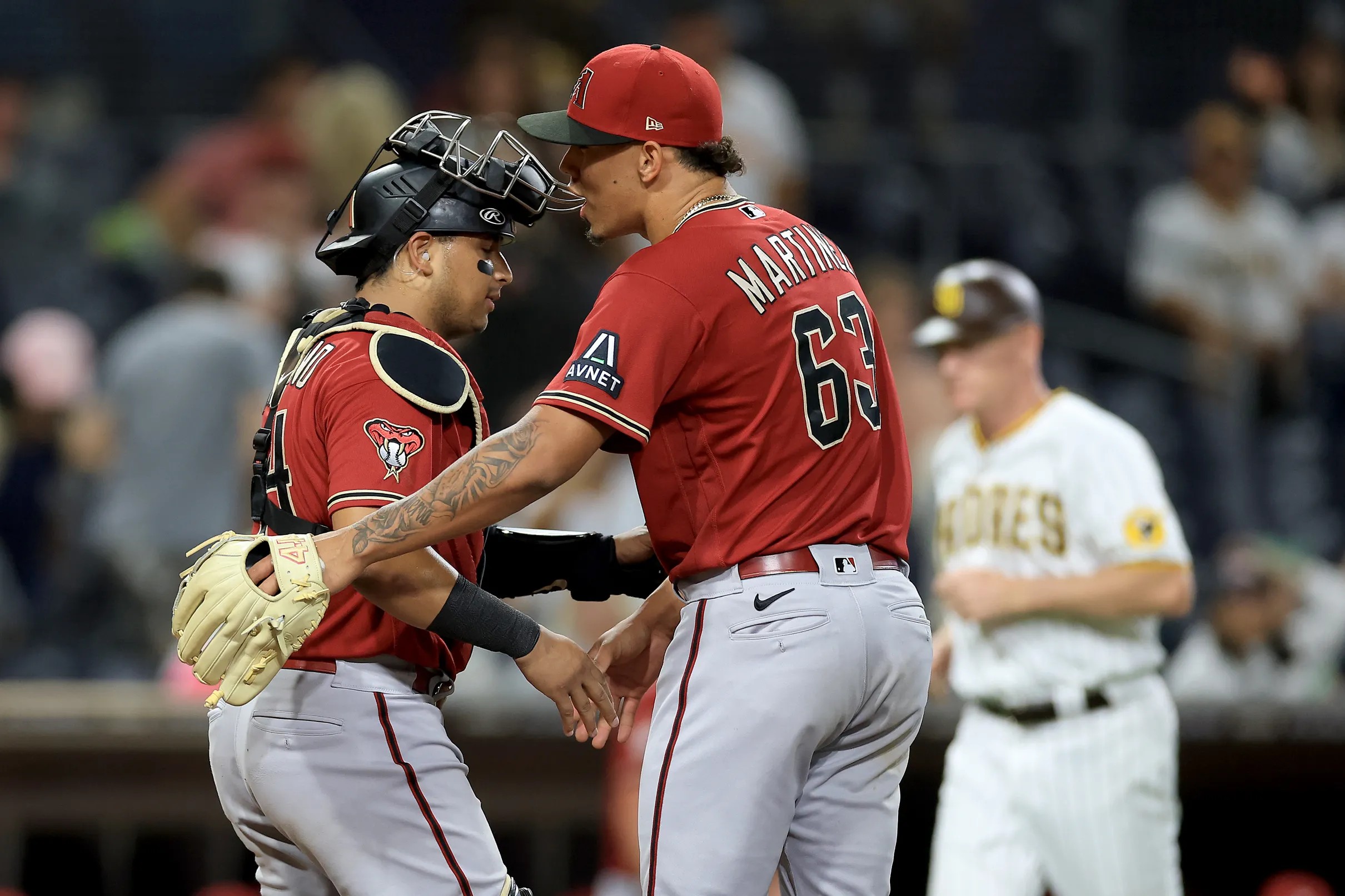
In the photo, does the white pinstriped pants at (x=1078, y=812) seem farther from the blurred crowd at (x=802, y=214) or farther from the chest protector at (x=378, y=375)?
the chest protector at (x=378, y=375)

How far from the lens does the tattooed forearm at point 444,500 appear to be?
124 inches

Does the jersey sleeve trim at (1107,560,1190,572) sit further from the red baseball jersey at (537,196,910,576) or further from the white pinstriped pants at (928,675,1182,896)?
the red baseball jersey at (537,196,910,576)

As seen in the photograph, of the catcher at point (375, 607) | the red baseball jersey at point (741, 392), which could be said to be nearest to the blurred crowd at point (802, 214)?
the catcher at point (375, 607)

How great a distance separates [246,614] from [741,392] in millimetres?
1059

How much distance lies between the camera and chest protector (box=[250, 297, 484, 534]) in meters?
3.36

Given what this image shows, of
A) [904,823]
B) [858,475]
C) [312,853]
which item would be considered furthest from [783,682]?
[904,823]

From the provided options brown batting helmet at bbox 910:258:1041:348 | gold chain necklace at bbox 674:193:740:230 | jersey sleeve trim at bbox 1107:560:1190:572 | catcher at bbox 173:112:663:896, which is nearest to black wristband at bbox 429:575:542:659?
catcher at bbox 173:112:663:896

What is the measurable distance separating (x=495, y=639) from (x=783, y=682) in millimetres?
587

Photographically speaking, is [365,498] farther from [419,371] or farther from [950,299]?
[950,299]

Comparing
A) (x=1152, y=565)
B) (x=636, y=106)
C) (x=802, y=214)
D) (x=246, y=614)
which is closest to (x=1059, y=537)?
(x=1152, y=565)

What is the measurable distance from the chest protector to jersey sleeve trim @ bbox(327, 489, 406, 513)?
18 centimetres

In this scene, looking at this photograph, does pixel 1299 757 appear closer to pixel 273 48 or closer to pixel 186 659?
pixel 186 659

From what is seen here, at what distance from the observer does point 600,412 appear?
3.21 m

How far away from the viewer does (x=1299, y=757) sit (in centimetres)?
655
